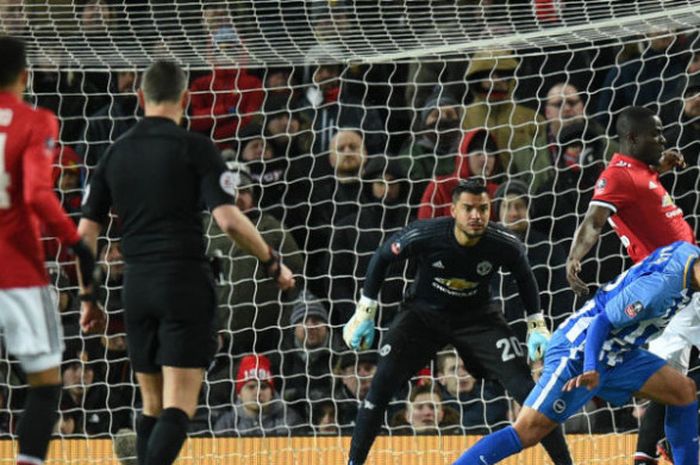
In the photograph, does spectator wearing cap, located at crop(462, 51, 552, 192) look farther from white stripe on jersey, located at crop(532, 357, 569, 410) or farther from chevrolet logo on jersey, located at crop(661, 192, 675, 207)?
white stripe on jersey, located at crop(532, 357, 569, 410)

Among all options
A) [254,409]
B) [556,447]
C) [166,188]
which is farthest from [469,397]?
[166,188]

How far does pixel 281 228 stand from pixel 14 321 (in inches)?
155

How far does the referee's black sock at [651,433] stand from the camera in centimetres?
679

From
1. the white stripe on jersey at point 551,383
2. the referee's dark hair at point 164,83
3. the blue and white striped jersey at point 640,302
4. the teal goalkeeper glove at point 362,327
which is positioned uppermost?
the referee's dark hair at point 164,83

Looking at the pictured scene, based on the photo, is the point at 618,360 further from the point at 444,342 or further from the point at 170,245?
the point at 170,245

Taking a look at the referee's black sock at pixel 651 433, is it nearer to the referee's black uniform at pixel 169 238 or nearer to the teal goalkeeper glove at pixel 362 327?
the teal goalkeeper glove at pixel 362 327

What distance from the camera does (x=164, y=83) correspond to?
537cm

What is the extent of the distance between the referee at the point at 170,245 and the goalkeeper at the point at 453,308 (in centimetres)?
196

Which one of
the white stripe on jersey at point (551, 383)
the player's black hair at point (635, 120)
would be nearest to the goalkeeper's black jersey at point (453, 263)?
the player's black hair at point (635, 120)

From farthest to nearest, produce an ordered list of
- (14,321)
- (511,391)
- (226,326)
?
(226,326) < (511,391) < (14,321)

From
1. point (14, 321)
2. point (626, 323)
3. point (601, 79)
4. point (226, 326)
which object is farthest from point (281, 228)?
point (14, 321)

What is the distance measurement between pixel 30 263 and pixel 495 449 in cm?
209

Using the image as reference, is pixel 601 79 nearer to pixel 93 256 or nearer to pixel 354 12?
pixel 354 12

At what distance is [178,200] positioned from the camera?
5262 mm
